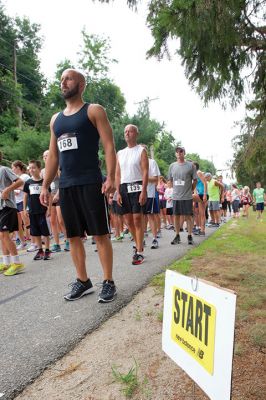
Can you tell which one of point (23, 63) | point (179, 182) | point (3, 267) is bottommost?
point (3, 267)

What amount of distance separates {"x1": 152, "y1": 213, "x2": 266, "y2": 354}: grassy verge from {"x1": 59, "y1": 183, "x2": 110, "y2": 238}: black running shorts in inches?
38.8

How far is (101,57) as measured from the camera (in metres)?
40.1

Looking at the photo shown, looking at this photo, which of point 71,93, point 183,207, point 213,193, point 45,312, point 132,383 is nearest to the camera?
point 132,383

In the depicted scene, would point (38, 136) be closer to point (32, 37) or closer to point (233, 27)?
point (32, 37)

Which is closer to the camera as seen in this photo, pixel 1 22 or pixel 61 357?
pixel 61 357

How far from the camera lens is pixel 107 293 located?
3.62 metres

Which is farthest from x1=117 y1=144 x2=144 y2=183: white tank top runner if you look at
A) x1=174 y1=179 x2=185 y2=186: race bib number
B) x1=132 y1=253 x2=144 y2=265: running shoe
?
x1=174 y1=179 x2=185 y2=186: race bib number

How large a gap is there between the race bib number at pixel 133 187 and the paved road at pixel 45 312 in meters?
1.07

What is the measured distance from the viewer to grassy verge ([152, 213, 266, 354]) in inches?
114

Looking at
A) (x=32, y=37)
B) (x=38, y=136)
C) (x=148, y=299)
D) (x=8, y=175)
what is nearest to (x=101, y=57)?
(x=32, y=37)

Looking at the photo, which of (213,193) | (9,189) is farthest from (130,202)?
(213,193)

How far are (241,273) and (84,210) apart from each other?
6.76 feet

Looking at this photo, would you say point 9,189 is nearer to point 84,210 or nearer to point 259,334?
point 84,210

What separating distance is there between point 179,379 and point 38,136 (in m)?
28.1
